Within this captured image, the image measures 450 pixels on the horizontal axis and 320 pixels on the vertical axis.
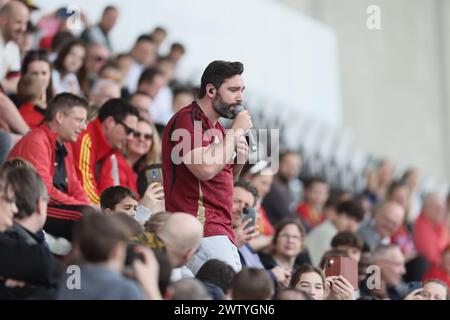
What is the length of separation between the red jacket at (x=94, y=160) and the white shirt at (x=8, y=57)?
1174 millimetres

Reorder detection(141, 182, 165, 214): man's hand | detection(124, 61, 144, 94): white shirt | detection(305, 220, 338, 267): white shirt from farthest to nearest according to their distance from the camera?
detection(124, 61, 144, 94): white shirt → detection(305, 220, 338, 267): white shirt → detection(141, 182, 165, 214): man's hand

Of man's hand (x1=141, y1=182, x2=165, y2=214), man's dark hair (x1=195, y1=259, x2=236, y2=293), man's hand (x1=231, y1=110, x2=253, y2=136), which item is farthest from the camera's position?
man's hand (x1=141, y1=182, x2=165, y2=214)

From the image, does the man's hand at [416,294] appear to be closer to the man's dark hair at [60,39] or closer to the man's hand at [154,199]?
the man's hand at [154,199]

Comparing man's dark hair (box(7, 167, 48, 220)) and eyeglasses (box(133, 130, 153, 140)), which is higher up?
eyeglasses (box(133, 130, 153, 140))

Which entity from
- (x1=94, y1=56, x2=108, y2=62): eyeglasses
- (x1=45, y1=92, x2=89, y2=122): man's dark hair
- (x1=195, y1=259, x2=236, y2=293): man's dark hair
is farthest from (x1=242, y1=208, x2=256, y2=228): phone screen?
(x1=94, y1=56, x2=108, y2=62): eyeglasses

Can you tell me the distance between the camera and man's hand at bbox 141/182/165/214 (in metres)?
6.61

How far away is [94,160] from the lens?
743cm

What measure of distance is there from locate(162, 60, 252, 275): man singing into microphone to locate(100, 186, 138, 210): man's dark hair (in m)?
0.46

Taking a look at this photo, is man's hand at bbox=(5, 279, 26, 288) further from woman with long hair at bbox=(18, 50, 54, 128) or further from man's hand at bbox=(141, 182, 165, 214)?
woman with long hair at bbox=(18, 50, 54, 128)

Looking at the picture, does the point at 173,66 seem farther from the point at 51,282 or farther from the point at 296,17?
the point at 51,282

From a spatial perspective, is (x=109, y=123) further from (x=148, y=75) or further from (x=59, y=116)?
(x=148, y=75)

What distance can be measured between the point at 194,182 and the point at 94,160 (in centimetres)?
188
